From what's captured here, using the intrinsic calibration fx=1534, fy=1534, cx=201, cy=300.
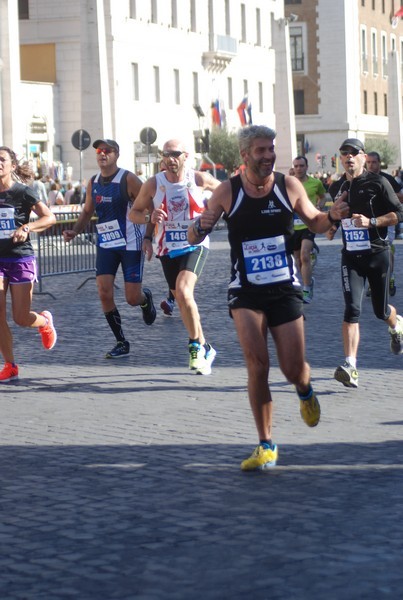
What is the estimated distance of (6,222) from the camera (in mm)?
11586

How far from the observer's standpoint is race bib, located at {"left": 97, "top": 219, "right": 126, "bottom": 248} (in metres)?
13.0

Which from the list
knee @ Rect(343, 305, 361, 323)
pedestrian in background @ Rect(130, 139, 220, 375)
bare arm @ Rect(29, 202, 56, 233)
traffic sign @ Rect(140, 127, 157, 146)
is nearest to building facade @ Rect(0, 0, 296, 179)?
traffic sign @ Rect(140, 127, 157, 146)

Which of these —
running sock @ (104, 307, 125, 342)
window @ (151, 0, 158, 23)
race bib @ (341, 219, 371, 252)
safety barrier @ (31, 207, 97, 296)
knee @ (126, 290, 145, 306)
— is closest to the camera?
race bib @ (341, 219, 371, 252)

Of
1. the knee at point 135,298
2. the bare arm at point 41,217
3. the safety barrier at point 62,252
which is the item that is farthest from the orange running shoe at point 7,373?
the safety barrier at point 62,252

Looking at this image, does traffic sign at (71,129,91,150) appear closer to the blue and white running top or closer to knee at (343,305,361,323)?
the blue and white running top

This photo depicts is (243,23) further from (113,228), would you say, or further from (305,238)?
(113,228)

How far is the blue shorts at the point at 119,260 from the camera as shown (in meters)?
13.0

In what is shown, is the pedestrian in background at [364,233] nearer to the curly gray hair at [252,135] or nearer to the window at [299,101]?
the curly gray hair at [252,135]

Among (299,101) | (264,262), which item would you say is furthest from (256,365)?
(299,101)

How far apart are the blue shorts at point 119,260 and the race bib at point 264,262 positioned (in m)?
5.09

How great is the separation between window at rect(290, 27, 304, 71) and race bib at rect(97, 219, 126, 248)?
84265 mm

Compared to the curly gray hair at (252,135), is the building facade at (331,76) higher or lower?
higher

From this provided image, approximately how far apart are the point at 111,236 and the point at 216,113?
5750cm

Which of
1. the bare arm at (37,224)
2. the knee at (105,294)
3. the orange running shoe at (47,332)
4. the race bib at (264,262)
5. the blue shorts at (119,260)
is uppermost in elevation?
the bare arm at (37,224)
